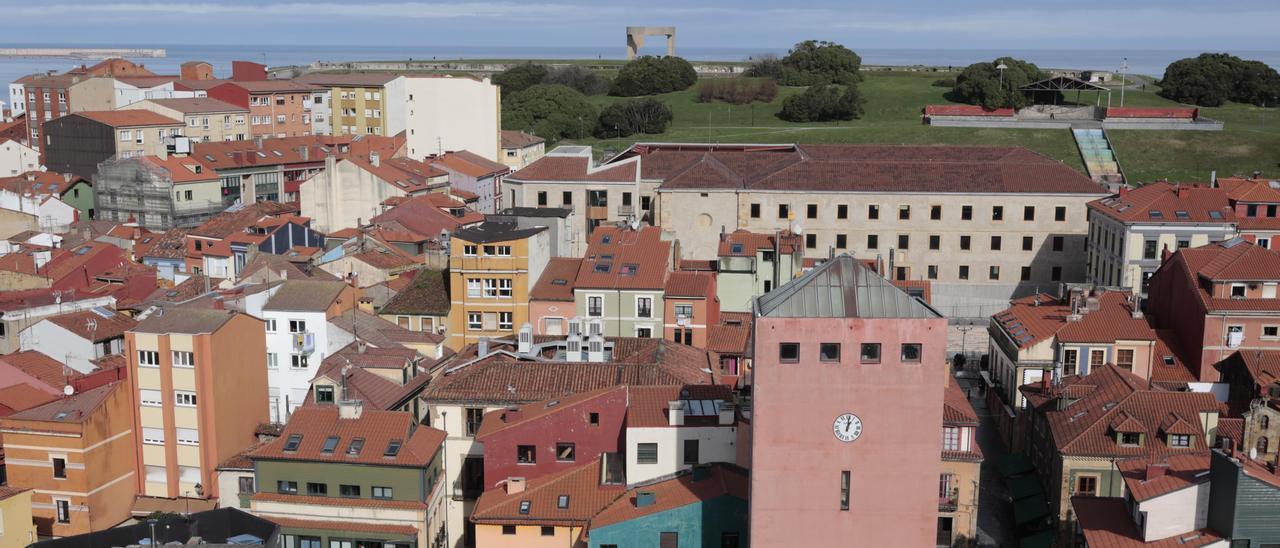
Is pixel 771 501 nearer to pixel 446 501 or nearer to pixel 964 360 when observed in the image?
pixel 446 501

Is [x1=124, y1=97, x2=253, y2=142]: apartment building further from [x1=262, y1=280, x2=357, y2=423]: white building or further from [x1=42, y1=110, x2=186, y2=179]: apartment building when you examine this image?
[x1=262, y1=280, x2=357, y2=423]: white building

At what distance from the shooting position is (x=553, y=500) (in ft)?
88.3

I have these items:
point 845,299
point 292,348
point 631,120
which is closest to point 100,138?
point 631,120

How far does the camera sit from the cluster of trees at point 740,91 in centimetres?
9906

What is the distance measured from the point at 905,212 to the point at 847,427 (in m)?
35.1

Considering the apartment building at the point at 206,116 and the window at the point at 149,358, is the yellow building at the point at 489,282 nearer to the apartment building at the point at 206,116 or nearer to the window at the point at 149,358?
the window at the point at 149,358

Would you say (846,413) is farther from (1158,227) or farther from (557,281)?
(1158,227)

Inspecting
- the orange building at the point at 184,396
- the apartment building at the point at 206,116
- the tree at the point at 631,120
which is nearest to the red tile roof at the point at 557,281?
the orange building at the point at 184,396

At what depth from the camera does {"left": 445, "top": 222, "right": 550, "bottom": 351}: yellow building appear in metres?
39.1

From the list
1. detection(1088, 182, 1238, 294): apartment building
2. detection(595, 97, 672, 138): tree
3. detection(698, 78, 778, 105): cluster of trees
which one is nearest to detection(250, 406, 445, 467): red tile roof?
detection(1088, 182, 1238, 294): apartment building

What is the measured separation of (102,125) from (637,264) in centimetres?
4260

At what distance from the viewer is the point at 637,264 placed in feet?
129

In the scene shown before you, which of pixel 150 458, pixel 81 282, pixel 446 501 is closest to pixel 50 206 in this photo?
pixel 81 282

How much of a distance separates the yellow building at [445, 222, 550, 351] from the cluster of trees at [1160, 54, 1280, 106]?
70028 millimetres
